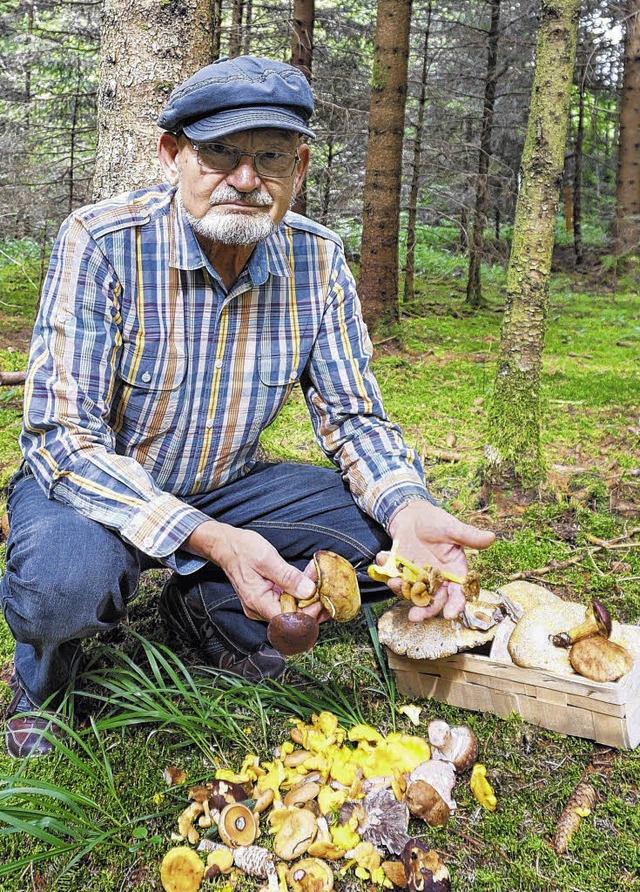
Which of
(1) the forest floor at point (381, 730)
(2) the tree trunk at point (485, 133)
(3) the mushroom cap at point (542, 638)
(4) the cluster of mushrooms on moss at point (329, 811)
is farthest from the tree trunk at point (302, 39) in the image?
(4) the cluster of mushrooms on moss at point (329, 811)

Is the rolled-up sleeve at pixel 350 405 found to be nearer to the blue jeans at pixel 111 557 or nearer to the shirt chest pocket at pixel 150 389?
the blue jeans at pixel 111 557

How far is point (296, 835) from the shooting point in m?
1.80

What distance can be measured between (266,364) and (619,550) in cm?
185

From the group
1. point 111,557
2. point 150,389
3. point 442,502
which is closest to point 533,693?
point 111,557

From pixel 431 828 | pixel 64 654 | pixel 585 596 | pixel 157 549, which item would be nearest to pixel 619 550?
pixel 585 596

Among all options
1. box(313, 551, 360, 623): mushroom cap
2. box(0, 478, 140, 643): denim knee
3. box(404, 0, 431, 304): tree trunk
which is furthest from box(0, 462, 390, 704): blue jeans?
box(404, 0, 431, 304): tree trunk

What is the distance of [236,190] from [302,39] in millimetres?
7437

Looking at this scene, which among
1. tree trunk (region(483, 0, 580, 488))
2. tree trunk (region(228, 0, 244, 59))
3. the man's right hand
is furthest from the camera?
tree trunk (region(228, 0, 244, 59))

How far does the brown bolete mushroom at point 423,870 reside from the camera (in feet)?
5.56

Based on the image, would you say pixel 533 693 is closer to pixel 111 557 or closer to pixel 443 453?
pixel 111 557

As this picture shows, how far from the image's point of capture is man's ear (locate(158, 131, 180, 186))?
224cm

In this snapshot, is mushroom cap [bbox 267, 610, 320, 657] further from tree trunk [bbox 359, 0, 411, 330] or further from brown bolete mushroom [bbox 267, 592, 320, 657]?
tree trunk [bbox 359, 0, 411, 330]

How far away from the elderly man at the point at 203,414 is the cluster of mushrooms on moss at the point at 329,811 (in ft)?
1.34

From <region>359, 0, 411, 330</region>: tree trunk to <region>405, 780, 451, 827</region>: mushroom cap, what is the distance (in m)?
5.66
